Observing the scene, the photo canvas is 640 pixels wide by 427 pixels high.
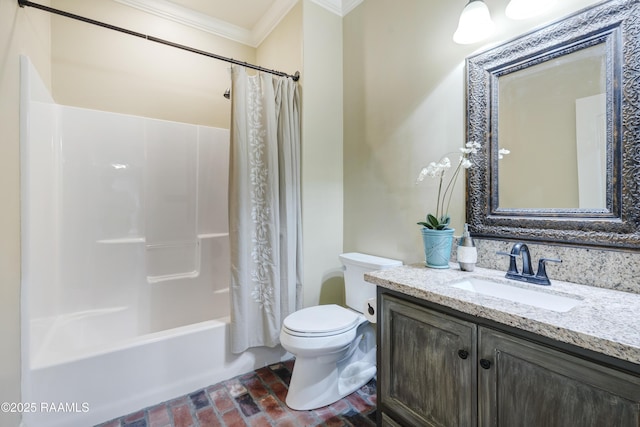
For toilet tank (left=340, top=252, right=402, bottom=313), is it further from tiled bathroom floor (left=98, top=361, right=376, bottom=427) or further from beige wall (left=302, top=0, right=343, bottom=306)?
tiled bathroom floor (left=98, top=361, right=376, bottom=427)

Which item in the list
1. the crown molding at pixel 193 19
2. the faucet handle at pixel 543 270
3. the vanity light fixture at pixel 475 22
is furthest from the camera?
the crown molding at pixel 193 19

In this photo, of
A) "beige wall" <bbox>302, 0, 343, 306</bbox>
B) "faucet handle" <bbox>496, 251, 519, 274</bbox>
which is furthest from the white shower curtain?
"faucet handle" <bbox>496, 251, 519, 274</bbox>

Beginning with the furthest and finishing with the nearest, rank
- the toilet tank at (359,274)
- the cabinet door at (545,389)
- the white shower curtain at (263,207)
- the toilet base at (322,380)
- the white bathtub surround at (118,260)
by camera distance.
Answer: the white shower curtain at (263,207) < the toilet tank at (359,274) < the toilet base at (322,380) < the white bathtub surround at (118,260) < the cabinet door at (545,389)

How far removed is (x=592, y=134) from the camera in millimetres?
1077

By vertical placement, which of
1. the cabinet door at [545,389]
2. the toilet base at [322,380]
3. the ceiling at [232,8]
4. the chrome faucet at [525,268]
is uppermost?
the ceiling at [232,8]

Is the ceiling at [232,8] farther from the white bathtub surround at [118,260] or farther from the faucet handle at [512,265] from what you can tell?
the faucet handle at [512,265]

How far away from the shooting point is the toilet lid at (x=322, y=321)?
1.51 meters

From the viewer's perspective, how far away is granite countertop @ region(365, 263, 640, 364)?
0.66 meters

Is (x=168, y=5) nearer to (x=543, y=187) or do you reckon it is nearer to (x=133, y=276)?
(x=133, y=276)

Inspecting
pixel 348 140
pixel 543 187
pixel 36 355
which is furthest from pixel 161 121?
pixel 543 187

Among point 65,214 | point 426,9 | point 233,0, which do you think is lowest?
point 65,214

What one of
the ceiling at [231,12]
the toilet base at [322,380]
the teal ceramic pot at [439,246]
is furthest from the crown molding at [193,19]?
the toilet base at [322,380]

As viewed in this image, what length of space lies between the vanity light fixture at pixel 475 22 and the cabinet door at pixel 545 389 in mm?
1300

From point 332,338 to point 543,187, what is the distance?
121cm
